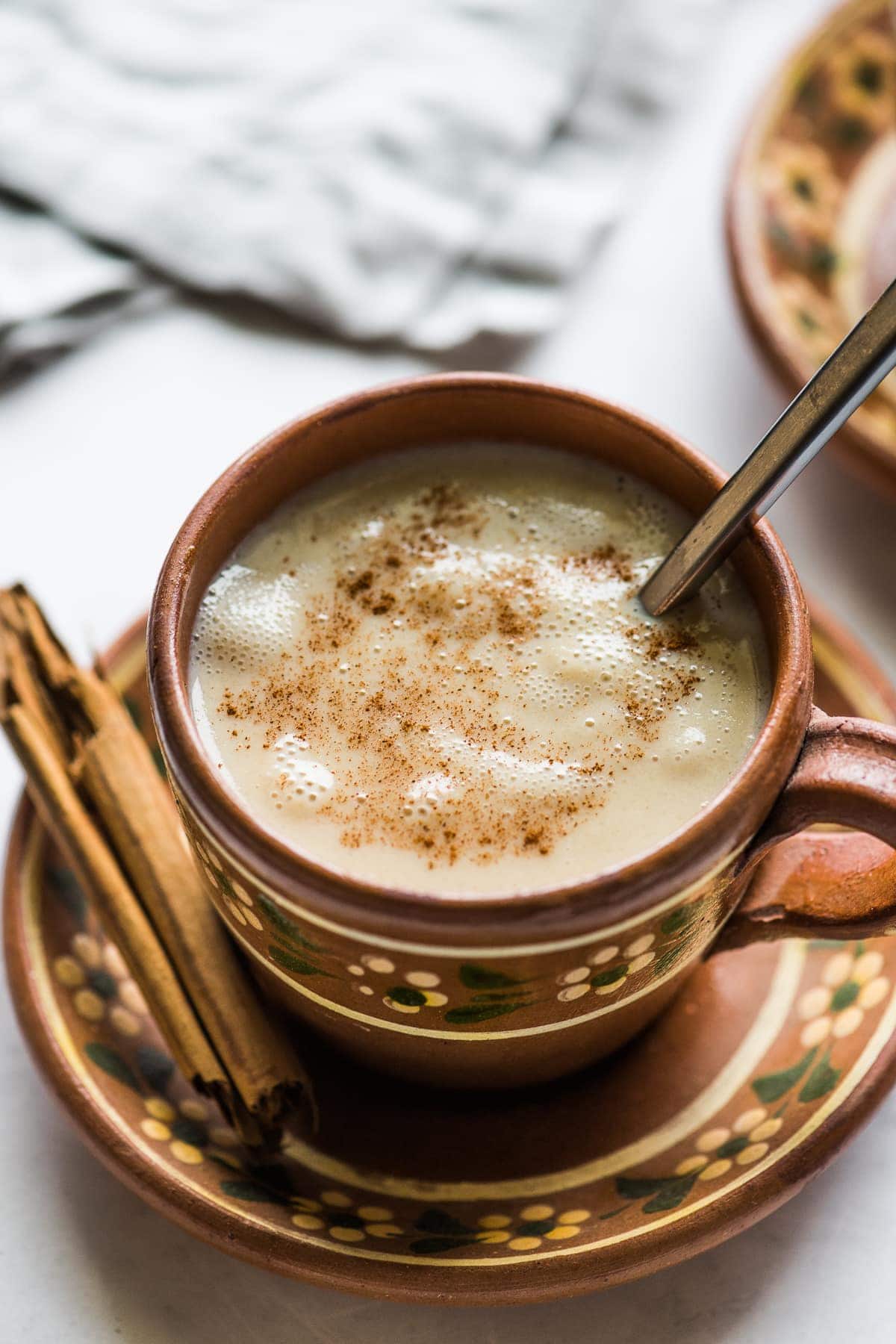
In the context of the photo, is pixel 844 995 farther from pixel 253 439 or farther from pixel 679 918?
pixel 253 439

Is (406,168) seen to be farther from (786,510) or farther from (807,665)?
(807,665)

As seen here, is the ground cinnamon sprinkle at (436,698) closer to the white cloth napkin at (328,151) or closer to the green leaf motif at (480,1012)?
the green leaf motif at (480,1012)

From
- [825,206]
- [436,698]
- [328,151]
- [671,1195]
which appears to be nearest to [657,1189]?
[671,1195]

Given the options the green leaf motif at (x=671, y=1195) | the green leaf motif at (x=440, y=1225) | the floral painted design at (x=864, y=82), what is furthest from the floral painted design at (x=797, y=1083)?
the floral painted design at (x=864, y=82)

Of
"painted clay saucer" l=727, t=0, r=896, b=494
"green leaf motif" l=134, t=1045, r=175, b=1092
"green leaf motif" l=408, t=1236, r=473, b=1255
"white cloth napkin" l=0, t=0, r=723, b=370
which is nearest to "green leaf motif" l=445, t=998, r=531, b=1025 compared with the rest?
"green leaf motif" l=408, t=1236, r=473, b=1255

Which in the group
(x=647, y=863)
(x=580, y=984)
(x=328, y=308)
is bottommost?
(x=328, y=308)

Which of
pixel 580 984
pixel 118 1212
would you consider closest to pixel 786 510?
pixel 580 984

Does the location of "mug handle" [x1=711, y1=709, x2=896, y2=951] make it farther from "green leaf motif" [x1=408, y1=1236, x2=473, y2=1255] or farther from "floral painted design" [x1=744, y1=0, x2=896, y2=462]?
"floral painted design" [x1=744, y1=0, x2=896, y2=462]
